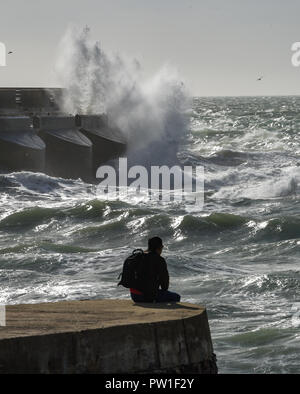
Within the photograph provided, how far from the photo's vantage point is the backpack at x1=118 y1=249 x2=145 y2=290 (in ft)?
24.1

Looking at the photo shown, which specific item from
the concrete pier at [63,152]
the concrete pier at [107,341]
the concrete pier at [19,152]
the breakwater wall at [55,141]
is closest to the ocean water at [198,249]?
the concrete pier at [19,152]

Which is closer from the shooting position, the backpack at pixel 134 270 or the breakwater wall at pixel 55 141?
the backpack at pixel 134 270

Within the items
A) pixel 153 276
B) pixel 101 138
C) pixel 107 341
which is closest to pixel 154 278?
pixel 153 276

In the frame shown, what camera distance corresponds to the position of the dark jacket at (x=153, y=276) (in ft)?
24.0

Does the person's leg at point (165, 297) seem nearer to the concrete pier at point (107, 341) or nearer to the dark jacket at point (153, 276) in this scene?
the dark jacket at point (153, 276)

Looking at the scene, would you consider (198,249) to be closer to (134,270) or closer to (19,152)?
(134,270)

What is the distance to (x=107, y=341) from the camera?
6.40 m

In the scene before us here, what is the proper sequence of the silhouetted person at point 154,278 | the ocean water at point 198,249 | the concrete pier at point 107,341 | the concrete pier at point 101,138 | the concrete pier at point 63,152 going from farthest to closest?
the concrete pier at point 101,138, the concrete pier at point 63,152, the ocean water at point 198,249, the silhouetted person at point 154,278, the concrete pier at point 107,341

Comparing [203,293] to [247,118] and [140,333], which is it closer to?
[140,333]

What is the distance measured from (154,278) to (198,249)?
8.38 m

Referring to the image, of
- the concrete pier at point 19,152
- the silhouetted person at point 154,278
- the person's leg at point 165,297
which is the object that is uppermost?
the concrete pier at point 19,152

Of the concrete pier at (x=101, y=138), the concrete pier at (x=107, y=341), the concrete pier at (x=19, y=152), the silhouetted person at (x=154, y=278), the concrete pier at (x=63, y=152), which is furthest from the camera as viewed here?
the concrete pier at (x=101, y=138)

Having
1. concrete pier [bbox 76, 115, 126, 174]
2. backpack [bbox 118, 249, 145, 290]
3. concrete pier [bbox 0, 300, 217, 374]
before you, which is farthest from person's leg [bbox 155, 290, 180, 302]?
concrete pier [bbox 76, 115, 126, 174]

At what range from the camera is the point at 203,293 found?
11820mm
